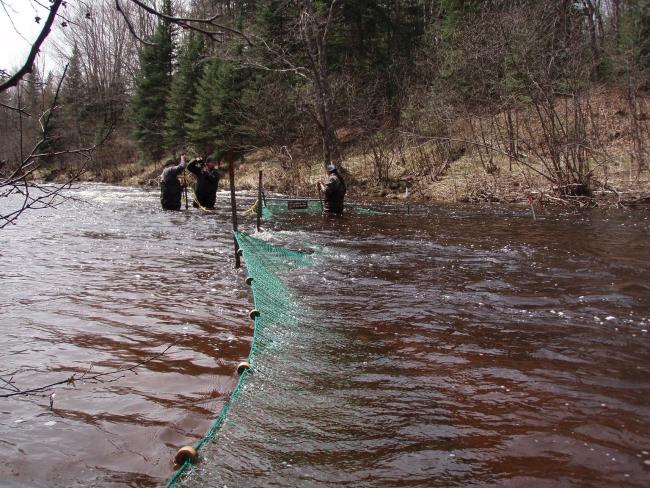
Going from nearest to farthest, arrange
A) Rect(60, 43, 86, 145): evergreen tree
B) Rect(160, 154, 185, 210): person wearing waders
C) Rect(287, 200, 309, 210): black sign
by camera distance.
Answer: Rect(60, 43, 86, 145): evergreen tree → Rect(287, 200, 309, 210): black sign → Rect(160, 154, 185, 210): person wearing waders

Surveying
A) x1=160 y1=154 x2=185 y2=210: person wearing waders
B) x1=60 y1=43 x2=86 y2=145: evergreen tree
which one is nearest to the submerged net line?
x1=60 y1=43 x2=86 y2=145: evergreen tree

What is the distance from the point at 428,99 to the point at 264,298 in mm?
20751

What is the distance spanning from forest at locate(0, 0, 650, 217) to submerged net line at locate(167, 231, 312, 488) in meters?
4.92

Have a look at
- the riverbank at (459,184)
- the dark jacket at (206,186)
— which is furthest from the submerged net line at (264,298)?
the riverbank at (459,184)

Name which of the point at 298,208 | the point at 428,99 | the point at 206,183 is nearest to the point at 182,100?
the point at 428,99

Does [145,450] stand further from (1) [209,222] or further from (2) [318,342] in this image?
(1) [209,222]

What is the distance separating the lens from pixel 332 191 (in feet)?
50.2

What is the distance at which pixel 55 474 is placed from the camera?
3170 mm

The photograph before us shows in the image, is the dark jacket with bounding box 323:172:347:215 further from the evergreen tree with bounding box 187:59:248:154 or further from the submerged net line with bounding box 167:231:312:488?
the evergreen tree with bounding box 187:59:248:154

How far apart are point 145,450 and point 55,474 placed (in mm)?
525

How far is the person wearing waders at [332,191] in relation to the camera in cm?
1515

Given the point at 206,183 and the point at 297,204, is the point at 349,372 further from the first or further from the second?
the point at 206,183

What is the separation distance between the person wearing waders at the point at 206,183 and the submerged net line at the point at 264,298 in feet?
21.4

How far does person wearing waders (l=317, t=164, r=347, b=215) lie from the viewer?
1515 cm
